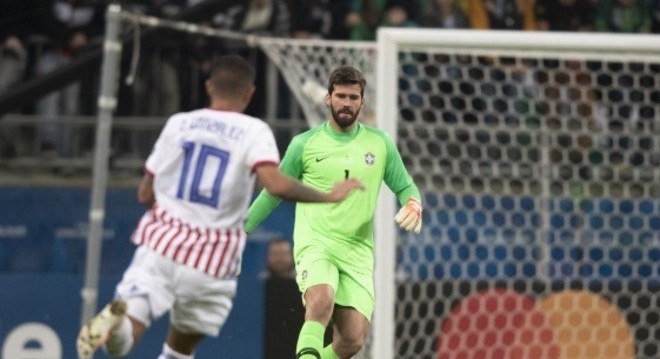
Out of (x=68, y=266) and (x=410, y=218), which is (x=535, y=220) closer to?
(x=410, y=218)

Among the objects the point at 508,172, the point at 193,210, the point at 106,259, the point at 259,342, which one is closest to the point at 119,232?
the point at 106,259

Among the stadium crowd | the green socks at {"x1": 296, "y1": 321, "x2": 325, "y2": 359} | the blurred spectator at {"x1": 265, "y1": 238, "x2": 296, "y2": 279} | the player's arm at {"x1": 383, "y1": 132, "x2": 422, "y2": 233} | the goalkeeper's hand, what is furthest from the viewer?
the stadium crowd

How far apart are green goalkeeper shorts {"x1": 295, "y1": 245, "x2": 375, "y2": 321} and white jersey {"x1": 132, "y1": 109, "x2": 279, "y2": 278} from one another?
5.94 ft

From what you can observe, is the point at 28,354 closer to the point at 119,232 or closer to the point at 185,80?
the point at 119,232

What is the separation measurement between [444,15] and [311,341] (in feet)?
21.0

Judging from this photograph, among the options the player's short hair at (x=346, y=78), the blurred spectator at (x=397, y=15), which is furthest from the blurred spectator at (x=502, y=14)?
the player's short hair at (x=346, y=78)

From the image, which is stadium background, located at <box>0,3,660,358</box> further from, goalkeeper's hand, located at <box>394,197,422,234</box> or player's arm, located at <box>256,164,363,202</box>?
player's arm, located at <box>256,164,363,202</box>

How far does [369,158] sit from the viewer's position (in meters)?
9.05

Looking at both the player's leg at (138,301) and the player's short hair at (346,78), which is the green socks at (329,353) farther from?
the player's leg at (138,301)

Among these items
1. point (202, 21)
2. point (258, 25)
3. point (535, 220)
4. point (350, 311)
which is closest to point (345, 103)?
point (350, 311)

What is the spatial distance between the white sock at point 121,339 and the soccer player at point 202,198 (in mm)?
36

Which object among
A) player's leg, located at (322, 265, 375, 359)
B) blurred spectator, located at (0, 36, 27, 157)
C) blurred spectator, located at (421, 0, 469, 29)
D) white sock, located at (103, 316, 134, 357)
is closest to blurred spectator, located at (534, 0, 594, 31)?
blurred spectator, located at (421, 0, 469, 29)

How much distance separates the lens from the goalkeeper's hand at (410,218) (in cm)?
843

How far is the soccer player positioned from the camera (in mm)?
6977
